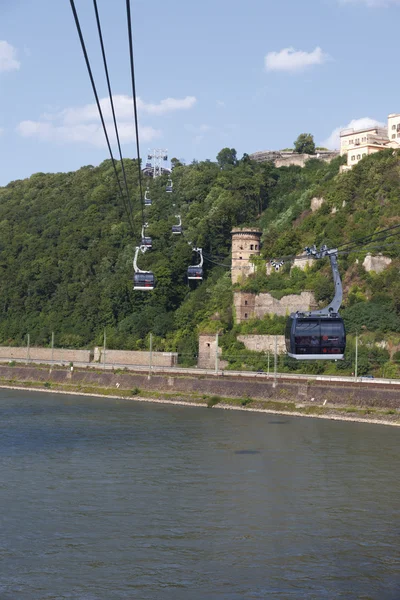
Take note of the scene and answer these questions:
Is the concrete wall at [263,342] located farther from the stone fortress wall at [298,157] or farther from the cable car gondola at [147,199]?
the stone fortress wall at [298,157]

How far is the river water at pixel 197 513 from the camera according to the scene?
20.1 m

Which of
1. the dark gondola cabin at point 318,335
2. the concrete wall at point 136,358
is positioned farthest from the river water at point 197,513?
the concrete wall at point 136,358

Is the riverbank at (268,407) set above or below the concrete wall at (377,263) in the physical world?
below

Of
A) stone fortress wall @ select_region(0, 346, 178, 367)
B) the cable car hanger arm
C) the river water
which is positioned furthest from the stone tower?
the cable car hanger arm

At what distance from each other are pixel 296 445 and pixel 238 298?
3611 centimetres

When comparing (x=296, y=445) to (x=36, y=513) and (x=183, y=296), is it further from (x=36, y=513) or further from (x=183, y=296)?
(x=183, y=296)

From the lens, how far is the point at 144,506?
1081 inches

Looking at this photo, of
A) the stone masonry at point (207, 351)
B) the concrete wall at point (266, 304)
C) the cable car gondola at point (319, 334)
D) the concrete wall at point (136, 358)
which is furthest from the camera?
the concrete wall at point (136, 358)

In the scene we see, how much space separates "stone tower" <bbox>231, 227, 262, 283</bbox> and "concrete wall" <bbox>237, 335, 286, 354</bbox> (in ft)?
31.4

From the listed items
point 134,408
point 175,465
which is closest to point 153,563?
point 175,465

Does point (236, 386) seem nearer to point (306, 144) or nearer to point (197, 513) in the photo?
point (197, 513)

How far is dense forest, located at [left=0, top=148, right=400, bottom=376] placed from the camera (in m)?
70.2

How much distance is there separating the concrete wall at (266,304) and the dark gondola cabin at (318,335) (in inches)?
1521

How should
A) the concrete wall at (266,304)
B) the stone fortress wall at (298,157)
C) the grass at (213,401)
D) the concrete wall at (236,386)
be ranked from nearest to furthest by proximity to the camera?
the concrete wall at (236,386)
the grass at (213,401)
the concrete wall at (266,304)
the stone fortress wall at (298,157)
